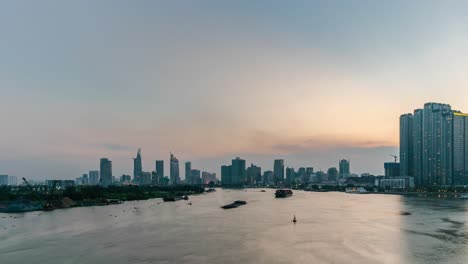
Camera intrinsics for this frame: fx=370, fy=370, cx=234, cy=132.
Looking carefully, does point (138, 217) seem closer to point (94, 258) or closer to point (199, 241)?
point (199, 241)

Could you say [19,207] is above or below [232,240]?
below

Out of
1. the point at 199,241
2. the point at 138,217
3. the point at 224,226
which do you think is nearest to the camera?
the point at 199,241

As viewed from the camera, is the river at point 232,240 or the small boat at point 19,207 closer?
the river at point 232,240

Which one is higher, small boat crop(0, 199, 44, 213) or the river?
the river

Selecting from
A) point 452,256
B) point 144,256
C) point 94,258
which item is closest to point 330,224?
point 452,256

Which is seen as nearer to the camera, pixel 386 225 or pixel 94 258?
pixel 94 258

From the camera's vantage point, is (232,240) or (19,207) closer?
(232,240)

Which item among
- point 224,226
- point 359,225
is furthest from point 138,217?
point 359,225

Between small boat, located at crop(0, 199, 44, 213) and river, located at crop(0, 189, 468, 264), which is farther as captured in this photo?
small boat, located at crop(0, 199, 44, 213)

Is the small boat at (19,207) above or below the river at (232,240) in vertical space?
below

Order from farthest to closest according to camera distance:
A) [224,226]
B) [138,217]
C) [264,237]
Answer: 1. [138,217]
2. [224,226]
3. [264,237]
